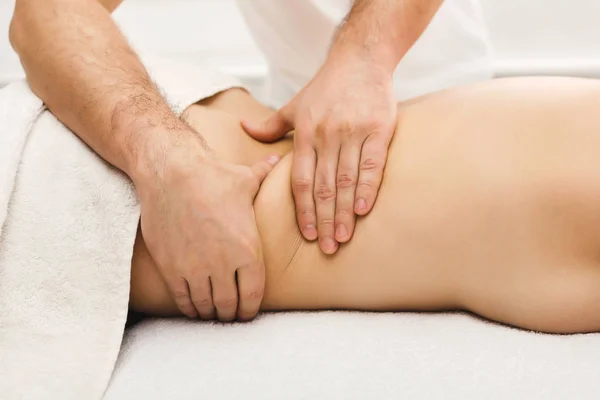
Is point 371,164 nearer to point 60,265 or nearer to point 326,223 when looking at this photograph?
point 326,223

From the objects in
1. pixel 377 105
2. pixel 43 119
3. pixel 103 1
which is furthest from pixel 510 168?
pixel 103 1

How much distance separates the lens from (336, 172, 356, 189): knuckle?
0.81m

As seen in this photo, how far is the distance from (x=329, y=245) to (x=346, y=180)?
0.09 meters

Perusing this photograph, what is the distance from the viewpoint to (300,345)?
2.39 feet

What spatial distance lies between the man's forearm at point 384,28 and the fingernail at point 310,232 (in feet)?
0.94

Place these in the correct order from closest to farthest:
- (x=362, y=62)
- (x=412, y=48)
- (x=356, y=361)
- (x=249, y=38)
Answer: (x=356, y=361)
(x=362, y=62)
(x=412, y=48)
(x=249, y=38)

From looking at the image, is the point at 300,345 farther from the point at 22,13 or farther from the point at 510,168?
the point at 22,13

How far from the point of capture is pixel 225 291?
777 mm

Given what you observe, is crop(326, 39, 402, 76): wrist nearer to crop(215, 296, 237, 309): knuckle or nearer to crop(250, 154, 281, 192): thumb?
crop(250, 154, 281, 192): thumb

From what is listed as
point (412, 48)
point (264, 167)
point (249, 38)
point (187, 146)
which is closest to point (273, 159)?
point (264, 167)

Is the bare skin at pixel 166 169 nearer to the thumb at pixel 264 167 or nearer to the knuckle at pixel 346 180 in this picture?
the thumb at pixel 264 167

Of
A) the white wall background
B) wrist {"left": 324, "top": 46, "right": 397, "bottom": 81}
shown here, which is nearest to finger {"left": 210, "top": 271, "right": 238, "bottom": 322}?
wrist {"left": 324, "top": 46, "right": 397, "bottom": 81}

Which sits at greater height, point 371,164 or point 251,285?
point 371,164

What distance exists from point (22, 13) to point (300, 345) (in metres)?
0.67
